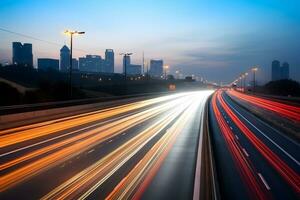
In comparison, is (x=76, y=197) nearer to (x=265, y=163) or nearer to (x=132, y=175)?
(x=132, y=175)

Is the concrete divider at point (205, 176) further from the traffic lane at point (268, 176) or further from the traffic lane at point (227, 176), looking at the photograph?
the traffic lane at point (268, 176)

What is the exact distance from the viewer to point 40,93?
7369 cm

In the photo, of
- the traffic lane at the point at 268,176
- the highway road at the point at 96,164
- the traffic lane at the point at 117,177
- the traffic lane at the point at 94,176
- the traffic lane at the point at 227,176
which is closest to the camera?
the traffic lane at the point at 117,177

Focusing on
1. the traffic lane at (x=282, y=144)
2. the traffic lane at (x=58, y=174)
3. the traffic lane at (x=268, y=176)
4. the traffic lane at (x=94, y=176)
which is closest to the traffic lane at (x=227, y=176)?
the traffic lane at (x=268, y=176)

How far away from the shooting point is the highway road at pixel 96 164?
14531mm

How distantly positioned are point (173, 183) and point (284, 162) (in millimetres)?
7778

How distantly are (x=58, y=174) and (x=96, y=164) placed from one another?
2640mm

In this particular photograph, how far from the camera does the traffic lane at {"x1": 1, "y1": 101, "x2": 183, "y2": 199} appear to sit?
14.1m

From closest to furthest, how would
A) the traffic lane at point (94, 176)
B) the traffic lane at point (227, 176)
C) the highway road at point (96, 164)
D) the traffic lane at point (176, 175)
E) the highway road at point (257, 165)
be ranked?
the traffic lane at point (94, 176), the traffic lane at point (176, 175), the highway road at point (96, 164), the traffic lane at point (227, 176), the highway road at point (257, 165)

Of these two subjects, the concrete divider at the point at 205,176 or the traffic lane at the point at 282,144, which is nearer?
the concrete divider at the point at 205,176

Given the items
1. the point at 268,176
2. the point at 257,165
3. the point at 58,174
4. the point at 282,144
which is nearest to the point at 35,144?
the point at 58,174

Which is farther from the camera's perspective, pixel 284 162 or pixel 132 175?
pixel 284 162

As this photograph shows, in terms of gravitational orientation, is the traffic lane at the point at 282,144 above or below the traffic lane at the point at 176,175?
below

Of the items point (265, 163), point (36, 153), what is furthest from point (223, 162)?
point (36, 153)
